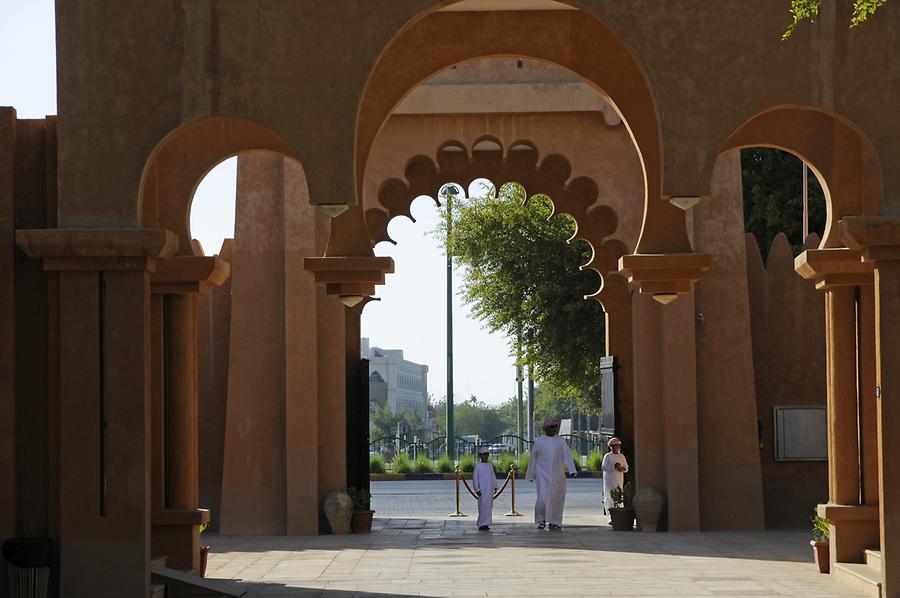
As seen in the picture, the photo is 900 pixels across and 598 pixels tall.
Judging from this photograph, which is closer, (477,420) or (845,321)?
(845,321)

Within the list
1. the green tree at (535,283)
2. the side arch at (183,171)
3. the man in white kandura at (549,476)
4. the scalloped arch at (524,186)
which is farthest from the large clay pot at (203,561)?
the green tree at (535,283)

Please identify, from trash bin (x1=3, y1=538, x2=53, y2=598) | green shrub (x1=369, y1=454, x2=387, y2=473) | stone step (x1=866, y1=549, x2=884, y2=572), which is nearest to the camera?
trash bin (x1=3, y1=538, x2=53, y2=598)

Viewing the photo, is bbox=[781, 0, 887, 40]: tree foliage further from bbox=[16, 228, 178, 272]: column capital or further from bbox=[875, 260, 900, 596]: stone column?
bbox=[16, 228, 178, 272]: column capital

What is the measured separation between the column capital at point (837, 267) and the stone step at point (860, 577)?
2.50 meters

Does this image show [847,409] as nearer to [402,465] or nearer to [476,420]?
[402,465]

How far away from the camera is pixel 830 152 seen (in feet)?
41.0

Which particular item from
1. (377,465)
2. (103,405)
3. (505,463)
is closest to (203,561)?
(103,405)

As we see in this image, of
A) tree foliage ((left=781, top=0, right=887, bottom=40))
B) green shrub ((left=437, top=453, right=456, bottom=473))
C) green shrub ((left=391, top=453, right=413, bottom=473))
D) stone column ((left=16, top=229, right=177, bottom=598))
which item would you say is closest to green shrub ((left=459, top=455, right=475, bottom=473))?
green shrub ((left=437, top=453, right=456, bottom=473))

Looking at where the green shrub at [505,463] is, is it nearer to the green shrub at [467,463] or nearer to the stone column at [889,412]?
the green shrub at [467,463]

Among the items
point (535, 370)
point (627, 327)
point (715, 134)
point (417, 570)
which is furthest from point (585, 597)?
point (535, 370)

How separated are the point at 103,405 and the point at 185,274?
9.26 feet

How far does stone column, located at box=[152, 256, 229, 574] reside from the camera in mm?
12805

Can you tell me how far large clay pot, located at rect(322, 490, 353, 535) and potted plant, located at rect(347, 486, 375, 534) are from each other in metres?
0.15

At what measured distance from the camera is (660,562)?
13984mm
